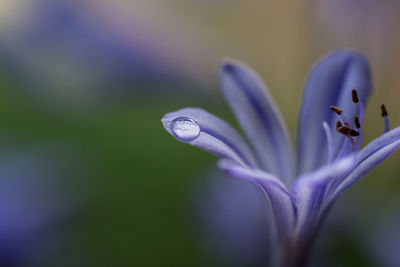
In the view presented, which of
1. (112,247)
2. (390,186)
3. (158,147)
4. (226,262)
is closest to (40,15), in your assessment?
(158,147)

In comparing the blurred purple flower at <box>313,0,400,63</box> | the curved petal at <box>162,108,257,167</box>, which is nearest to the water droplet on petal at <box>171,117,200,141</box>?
the curved petal at <box>162,108,257,167</box>

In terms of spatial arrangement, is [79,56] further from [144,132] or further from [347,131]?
[347,131]

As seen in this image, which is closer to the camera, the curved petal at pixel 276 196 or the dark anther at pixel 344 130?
the curved petal at pixel 276 196

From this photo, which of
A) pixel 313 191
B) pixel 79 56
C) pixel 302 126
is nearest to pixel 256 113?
pixel 302 126

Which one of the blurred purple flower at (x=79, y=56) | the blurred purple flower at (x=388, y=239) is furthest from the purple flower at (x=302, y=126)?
the blurred purple flower at (x=79, y=56)

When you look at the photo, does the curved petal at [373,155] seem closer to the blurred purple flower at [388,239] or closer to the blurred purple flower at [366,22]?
the blurred purple flower at [388,239]

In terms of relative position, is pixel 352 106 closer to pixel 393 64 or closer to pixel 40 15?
pixel 393 64
